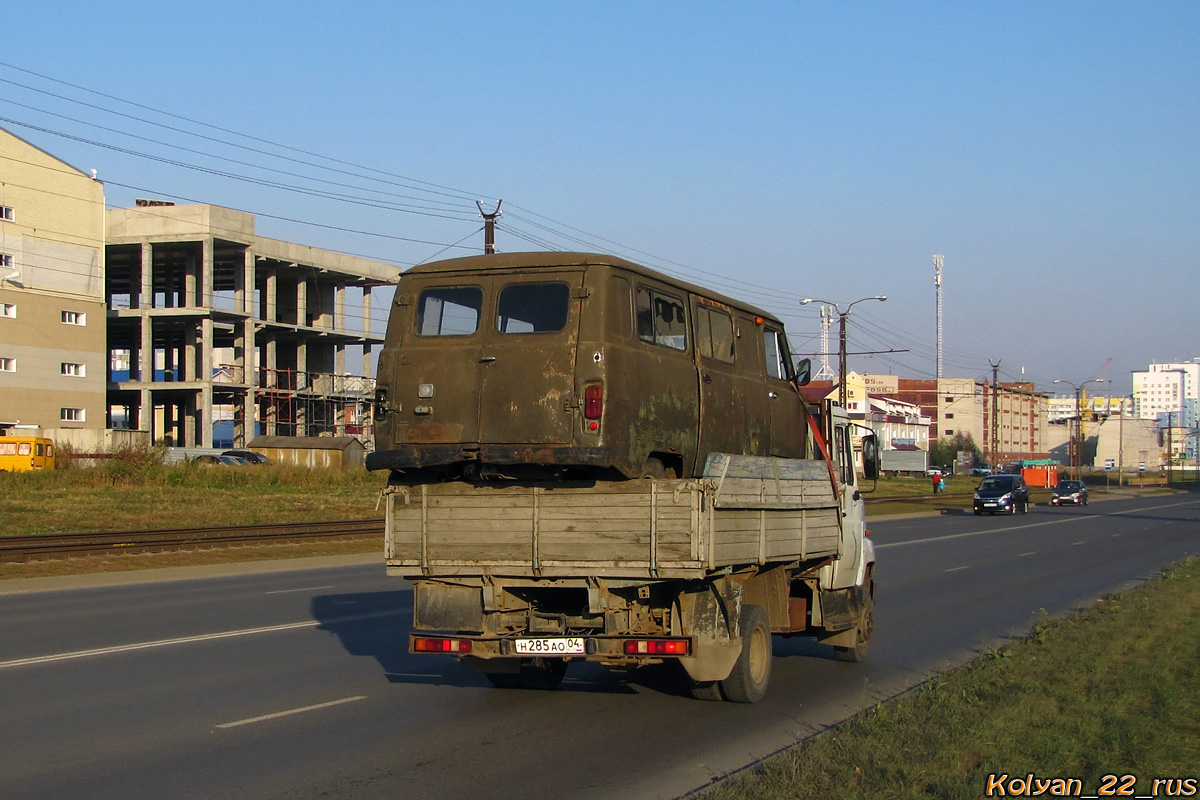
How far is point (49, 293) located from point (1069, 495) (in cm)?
5338

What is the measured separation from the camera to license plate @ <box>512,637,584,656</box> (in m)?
8.13

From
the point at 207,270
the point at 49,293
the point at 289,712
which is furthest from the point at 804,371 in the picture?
the point at 49,293

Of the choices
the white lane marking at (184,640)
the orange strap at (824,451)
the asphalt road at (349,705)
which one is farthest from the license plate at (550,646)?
the white lane marking at (184,640)

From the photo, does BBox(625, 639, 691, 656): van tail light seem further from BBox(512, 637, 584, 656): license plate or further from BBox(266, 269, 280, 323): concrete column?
BBox(266, 269, 280, 323): concrete column

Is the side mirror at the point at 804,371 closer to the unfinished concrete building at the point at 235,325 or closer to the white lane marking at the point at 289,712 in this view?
the white lane marking at the point at 289,712

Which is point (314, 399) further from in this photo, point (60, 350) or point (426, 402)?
point (426, 402)

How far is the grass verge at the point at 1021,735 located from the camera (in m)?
6.13

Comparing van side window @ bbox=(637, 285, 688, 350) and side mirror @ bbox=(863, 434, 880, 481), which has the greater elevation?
van side window @ bbox=(637, 285, 688, 350)

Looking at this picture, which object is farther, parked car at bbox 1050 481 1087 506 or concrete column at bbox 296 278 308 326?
concrete column at bbox 296 278 308 326

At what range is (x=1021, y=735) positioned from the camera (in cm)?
725

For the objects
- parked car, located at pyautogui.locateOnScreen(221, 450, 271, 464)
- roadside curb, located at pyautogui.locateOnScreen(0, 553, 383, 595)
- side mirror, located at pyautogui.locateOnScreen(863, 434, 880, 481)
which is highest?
side mirror, located at pyautogui.locateOnScreen(863, 434, 880, 481)

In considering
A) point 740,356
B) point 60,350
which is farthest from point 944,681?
point 60,350

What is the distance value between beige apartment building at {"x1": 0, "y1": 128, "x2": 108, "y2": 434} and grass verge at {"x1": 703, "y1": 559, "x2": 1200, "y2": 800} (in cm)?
5406

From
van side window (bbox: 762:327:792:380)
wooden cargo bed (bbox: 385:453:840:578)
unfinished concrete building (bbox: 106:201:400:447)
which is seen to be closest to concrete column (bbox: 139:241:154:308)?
unfinished concrete building (bbox: 106:201:400:447)
